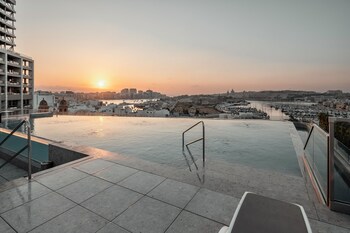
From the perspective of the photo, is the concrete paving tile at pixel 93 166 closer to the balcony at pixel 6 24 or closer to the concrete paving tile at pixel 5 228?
the concrete paving tile at pixel 5 228

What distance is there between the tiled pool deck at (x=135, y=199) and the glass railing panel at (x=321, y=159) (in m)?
0.29

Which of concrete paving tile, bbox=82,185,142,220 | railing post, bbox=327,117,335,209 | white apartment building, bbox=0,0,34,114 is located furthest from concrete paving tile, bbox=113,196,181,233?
white apartment building, bbox=0,0,34,114

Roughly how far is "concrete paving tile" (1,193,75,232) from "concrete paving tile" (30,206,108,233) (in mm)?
109

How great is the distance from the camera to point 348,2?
959cm

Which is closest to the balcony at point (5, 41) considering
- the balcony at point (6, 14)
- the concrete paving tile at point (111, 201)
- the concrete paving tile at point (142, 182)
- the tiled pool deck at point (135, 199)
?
the balcony at point (6, 14)

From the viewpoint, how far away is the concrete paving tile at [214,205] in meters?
2.25

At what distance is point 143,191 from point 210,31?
498 inches

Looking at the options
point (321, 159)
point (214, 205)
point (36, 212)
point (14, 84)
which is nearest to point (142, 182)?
point (214, 205)

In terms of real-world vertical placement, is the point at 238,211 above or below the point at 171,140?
above

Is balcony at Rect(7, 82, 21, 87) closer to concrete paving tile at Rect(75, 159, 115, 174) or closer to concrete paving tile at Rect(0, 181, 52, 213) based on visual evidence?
concrete paving tile at Rect(75, 159, 115, 174)

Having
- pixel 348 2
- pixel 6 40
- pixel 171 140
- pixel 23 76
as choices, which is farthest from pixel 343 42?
pixel 6 40

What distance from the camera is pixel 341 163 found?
2.38 meters

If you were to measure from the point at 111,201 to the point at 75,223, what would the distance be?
1.74ft

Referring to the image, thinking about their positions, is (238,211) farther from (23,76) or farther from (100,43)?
(23,76)
